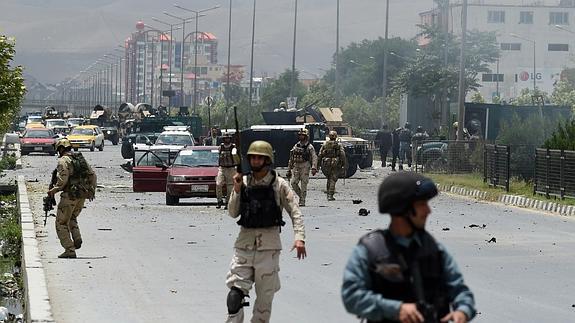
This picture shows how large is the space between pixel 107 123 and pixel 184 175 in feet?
276

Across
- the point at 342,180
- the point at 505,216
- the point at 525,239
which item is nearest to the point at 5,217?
the point at 505,216

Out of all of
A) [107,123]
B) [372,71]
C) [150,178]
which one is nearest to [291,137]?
[150,178]

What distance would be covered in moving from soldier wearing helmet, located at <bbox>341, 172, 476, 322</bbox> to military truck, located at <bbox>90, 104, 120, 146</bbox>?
9593 cm

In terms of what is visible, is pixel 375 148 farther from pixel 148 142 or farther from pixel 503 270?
pixel 503 270

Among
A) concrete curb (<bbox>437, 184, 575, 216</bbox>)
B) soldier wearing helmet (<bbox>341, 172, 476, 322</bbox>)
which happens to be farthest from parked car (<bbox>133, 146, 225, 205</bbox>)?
soldier wearing helmet (<bbox>341, 172, 476, 322</bbox>)

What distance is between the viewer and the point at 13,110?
34.7m

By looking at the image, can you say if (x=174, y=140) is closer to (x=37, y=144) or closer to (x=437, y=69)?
(x=37, y=144)

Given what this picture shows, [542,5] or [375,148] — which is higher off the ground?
[542,5]

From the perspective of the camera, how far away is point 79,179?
776 inches

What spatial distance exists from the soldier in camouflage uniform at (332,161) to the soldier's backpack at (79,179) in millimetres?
15907

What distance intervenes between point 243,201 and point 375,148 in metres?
61.9

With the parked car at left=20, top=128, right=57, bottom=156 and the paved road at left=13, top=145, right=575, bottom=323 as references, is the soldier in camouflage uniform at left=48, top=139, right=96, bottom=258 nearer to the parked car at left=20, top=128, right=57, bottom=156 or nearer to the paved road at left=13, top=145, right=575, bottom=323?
the paved road at left=13, top=145, right=575, bottom=323

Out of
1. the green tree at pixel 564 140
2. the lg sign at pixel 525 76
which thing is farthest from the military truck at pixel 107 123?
the green tree at pixel 564 140

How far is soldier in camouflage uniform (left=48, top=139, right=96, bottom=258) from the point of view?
1966 centimetres
